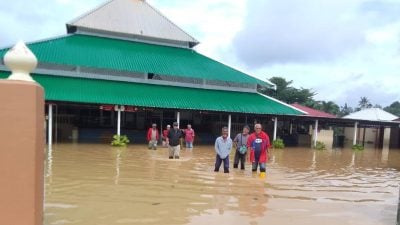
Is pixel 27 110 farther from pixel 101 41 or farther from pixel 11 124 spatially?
pixel 101 41

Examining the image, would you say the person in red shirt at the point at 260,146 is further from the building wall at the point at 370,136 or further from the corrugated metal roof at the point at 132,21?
the building wall at the point at 370,136

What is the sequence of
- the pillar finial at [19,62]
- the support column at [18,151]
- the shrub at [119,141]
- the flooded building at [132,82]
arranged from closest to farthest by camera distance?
the support column at [18,151]
the pillar finial at [19,62]
the shrub at [119,141]
the flooded building at [132,82]

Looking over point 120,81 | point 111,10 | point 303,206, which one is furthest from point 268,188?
point 111,10

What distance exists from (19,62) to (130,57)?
22535mm

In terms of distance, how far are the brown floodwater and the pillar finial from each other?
257 centimetres

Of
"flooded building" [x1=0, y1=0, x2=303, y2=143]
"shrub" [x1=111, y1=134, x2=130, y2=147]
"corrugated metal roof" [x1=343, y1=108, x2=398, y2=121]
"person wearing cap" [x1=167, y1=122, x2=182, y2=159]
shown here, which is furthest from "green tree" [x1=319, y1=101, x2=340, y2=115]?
"person wearing cap" [x1=167, y1=122, x2=182, y2=159]

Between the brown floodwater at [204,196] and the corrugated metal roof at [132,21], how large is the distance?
58.3 feet

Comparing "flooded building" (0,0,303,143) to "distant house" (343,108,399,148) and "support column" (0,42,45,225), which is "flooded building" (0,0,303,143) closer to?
"distant house" (343,108,399,148)

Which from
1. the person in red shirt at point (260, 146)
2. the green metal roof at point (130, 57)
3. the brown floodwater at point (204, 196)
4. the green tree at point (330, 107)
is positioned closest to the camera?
the brown floodwater at point (204, 196)

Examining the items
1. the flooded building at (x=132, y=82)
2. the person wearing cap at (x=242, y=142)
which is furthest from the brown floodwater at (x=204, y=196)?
the flooded building at (x=132, y=82)

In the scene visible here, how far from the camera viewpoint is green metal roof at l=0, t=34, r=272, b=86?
23908mm

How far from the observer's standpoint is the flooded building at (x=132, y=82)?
2283cm

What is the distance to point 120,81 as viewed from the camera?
83.0 ft

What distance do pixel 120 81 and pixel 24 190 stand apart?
70.9ft
